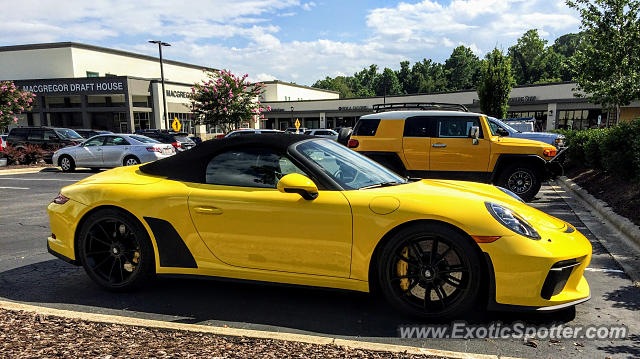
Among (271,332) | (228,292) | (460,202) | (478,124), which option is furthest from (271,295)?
(478,124)

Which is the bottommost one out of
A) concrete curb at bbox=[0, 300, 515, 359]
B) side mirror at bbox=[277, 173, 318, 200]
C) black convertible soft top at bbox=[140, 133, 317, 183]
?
concrete curb at bbox=[0, 300, 515, 359]

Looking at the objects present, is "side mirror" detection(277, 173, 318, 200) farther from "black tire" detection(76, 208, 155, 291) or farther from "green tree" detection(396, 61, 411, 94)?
"green tree" detection(396, 61, 411, 94)

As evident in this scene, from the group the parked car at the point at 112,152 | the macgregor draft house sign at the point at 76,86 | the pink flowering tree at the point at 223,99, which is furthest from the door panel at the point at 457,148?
the macgregor draft house sign at the point at 76,86

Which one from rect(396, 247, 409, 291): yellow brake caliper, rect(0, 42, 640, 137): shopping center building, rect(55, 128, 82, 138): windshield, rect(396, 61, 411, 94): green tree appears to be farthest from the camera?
rect(396, 61, 411, 94): green tree

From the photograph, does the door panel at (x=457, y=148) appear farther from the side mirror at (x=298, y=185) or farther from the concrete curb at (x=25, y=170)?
the concrete curb at (x=25, y=170)

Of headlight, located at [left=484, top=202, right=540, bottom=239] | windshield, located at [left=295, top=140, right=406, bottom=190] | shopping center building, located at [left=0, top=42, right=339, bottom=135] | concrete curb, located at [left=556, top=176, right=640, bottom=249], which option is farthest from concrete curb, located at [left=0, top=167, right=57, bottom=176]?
shopping center building, located at [left=0, top=42, right=339, bottom=135]

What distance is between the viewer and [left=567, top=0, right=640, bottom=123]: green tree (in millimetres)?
14762

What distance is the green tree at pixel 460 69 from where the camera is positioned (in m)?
128

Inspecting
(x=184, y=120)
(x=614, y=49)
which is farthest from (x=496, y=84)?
(x=184, y=120)

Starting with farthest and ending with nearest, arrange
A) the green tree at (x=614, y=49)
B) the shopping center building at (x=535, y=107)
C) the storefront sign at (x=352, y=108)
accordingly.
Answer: the storefront sign at (x=352, y=108)
the shopping center building at (x=535, y=107)
the green tree at (x=614, y=49)

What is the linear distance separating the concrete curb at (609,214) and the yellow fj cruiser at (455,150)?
87 cm

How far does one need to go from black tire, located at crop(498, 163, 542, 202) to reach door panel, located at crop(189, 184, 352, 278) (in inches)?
272

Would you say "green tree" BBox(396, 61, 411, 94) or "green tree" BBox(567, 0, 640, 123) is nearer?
"green tree" BBox(567, 0, 640, 123)

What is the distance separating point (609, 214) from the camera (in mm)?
6746
